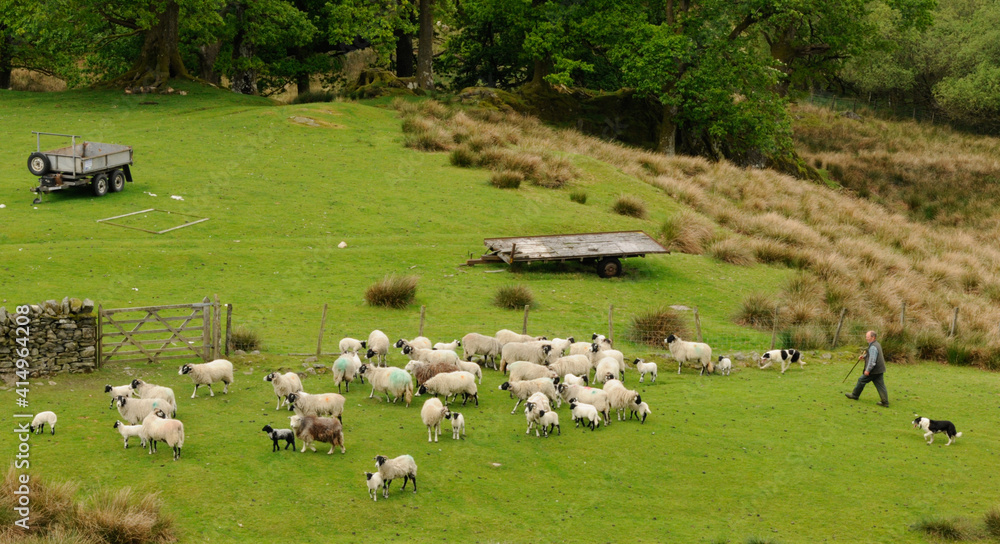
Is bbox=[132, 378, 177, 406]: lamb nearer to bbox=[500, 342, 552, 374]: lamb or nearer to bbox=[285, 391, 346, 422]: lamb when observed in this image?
bbox=[285, 391, 346, 422]: lamb

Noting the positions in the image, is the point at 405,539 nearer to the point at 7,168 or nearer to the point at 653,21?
the point at 7,168

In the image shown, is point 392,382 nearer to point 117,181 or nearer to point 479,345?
point 479,345

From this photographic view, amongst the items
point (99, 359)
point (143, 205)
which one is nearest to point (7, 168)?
point (143, 205)

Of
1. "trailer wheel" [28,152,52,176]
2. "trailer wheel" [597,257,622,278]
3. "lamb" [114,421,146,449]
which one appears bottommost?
"lamb" [114,421,146,449]

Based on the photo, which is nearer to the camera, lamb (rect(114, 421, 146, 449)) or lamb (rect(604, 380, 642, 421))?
lamb (rect(114, 421, 146, 449))

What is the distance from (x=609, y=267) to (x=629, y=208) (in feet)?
A: 26.5

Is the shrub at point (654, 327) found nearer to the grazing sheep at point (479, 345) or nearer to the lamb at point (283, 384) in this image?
the grazing sheep at point (479, 345)

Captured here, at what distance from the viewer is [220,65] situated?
54.0 meters

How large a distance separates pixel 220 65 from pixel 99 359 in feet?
129

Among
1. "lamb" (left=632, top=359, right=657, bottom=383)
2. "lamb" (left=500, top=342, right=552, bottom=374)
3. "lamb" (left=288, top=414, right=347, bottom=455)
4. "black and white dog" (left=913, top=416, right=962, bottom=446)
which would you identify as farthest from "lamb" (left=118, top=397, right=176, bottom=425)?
"black and white dog" (left=913, top=416, right=962, bottom=446)

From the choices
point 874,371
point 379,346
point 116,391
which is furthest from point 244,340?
point 874,371

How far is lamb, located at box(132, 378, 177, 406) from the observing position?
16016mm

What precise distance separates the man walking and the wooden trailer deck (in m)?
11.3

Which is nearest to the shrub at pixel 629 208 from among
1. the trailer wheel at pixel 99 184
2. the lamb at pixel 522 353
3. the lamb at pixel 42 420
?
the lamb at pixel 522 353
